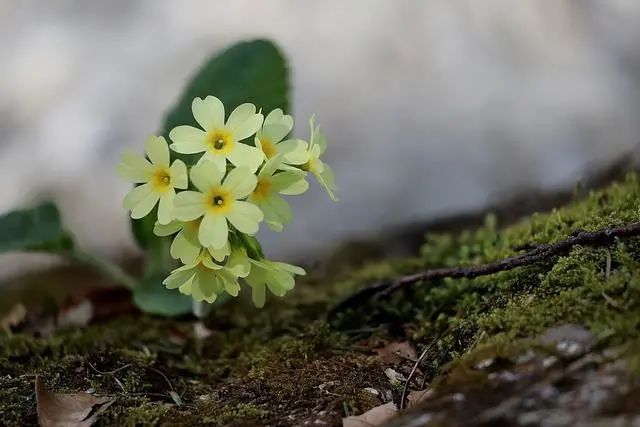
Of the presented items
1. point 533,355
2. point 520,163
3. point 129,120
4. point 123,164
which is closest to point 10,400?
point 123,164

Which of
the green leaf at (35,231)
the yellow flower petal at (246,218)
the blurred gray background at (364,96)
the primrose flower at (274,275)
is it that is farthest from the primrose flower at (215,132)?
the blurred gray background at (364,96)

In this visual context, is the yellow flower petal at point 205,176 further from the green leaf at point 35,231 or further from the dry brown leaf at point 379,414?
the green leaf at point 35,231

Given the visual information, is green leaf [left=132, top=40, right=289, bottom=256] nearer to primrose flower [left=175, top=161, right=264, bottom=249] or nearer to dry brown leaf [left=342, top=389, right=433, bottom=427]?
primrose flower [left=175, top=161, right=264, bottom=249]

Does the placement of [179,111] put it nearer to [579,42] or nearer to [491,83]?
[491,83]

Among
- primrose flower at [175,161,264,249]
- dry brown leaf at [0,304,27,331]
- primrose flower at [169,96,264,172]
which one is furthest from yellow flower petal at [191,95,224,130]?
dry brown leaf at [0,304,27,331]

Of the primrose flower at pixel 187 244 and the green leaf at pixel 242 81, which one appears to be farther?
the green leaf at pixel 242 81

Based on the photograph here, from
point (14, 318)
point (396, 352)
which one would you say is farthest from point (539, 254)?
point (14, 318)

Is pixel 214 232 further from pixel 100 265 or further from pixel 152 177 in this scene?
pixel 100 265
